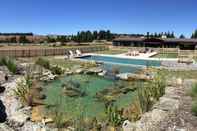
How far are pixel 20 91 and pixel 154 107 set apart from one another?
6961 mm

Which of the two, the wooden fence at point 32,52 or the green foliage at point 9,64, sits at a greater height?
the wooden fence at point 32,52

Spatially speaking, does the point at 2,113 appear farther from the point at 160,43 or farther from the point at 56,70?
the point at 160,43

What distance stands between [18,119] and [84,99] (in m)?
5.19

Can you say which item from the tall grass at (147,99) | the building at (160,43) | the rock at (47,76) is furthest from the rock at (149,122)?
the building at (160,43)

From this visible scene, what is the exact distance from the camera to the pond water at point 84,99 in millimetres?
11883

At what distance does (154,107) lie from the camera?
11891 millimetres

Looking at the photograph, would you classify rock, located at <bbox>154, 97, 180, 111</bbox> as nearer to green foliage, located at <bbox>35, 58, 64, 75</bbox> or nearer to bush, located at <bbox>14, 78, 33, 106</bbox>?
bush, located at <bbox>14, 78, 33, 106</bbox>

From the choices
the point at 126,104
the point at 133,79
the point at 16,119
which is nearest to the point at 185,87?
the point at 126,104

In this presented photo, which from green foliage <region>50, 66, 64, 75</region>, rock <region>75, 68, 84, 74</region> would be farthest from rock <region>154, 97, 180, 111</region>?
rock <region>75, 68, 84, 74</region>

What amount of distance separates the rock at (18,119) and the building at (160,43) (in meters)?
38.7

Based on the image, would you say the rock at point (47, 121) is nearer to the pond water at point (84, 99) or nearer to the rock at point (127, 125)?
the pond water at point (84, 99)

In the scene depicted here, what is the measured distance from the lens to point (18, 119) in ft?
33.9

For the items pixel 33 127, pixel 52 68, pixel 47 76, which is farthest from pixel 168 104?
pixel 52 68

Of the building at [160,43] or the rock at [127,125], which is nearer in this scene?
the rock at [127,125]
